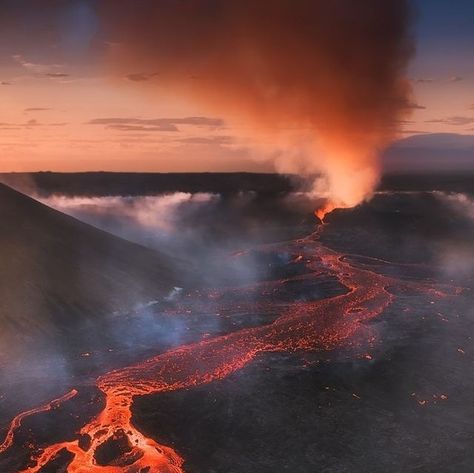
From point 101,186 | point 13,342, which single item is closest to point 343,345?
point 13,342


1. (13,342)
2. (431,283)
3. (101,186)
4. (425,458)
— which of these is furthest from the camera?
(101,186)

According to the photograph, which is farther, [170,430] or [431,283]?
[431,283]

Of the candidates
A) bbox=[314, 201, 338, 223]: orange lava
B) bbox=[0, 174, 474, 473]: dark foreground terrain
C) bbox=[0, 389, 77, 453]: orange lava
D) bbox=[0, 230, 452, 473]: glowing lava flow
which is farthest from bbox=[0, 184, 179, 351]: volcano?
bbox=[314, 201, 338, 223]: orange lava

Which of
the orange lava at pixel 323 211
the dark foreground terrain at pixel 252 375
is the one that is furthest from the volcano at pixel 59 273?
the orange lava at pixel 323 211

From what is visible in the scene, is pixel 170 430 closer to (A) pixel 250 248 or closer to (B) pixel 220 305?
(B) pixel 220 305

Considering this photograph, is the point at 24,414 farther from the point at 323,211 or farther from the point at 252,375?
the point at 323,211

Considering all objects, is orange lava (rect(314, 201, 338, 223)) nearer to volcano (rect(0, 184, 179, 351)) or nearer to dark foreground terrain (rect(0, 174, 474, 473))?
dark foreground terrain (rect(0, 174, 474, 473))

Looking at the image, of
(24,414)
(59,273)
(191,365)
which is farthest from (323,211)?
(24,414)
